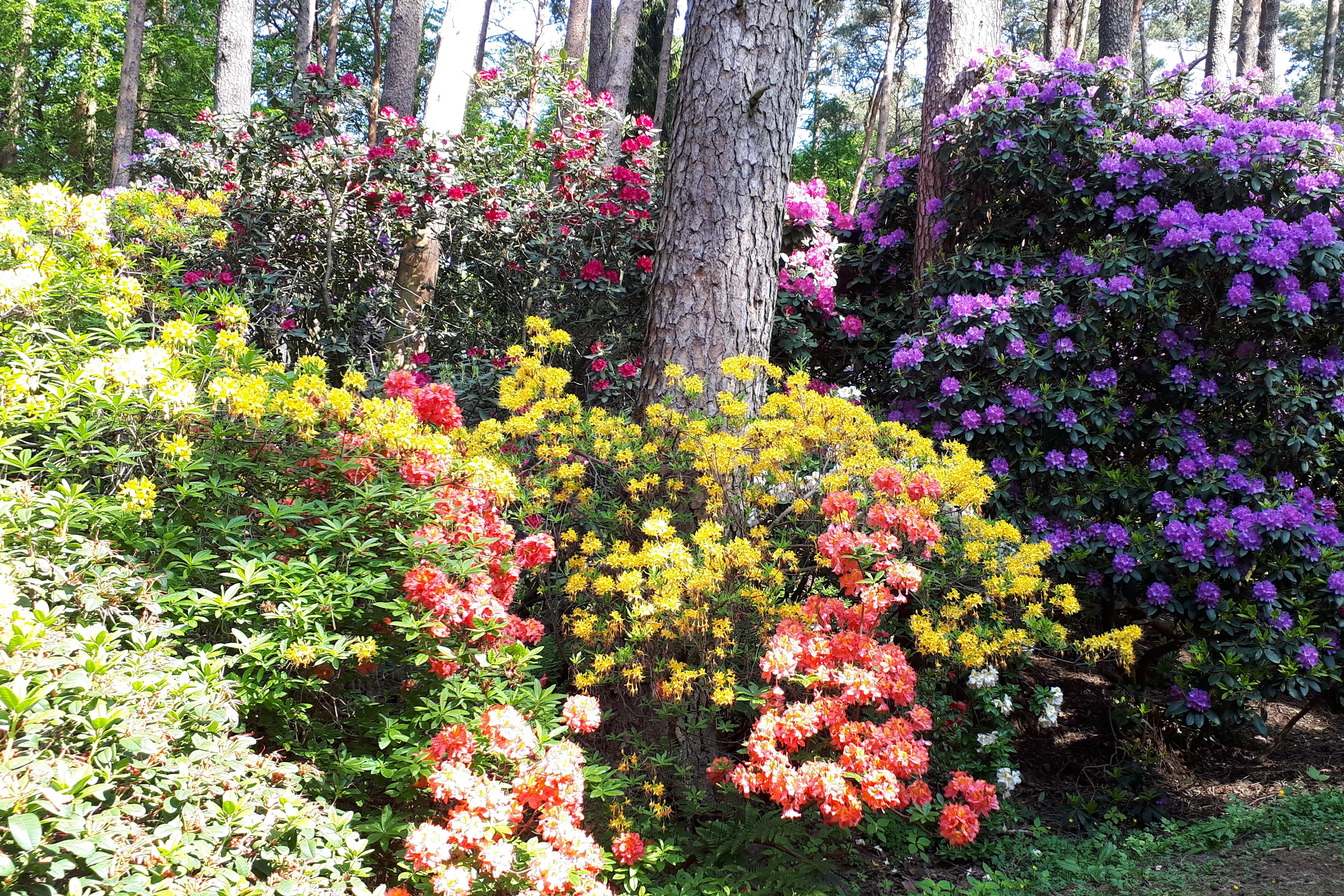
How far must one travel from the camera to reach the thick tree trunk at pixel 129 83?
37.3ft

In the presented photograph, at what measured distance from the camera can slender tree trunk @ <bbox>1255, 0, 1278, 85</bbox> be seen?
468 inches

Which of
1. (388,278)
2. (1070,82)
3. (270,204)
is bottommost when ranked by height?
(388,278)

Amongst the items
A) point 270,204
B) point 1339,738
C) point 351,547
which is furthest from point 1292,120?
point 270,204

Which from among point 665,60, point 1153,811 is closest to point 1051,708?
point 1153,811

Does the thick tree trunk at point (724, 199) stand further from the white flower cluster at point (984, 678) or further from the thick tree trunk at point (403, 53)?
the thick tree trunk at point (403, 53)

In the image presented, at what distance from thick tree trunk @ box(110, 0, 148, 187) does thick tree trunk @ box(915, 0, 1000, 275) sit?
A: 36.4ft

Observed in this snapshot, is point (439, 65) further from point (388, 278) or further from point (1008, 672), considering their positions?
point (1008, 672)

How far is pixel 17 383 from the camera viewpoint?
1838 mm

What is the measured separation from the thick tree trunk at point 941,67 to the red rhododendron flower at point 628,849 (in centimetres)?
391

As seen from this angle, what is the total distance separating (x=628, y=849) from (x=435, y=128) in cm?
491

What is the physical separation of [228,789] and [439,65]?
17.5 ft

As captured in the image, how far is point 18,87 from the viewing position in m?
17.0

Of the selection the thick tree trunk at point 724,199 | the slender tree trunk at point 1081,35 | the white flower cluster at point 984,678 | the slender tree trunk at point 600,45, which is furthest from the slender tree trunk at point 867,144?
the white flower cluster at point 984,678

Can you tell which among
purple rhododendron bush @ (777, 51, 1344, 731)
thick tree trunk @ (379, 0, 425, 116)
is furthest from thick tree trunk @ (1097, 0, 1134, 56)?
thick tree trunk @ (379, 0, 425, 116)
